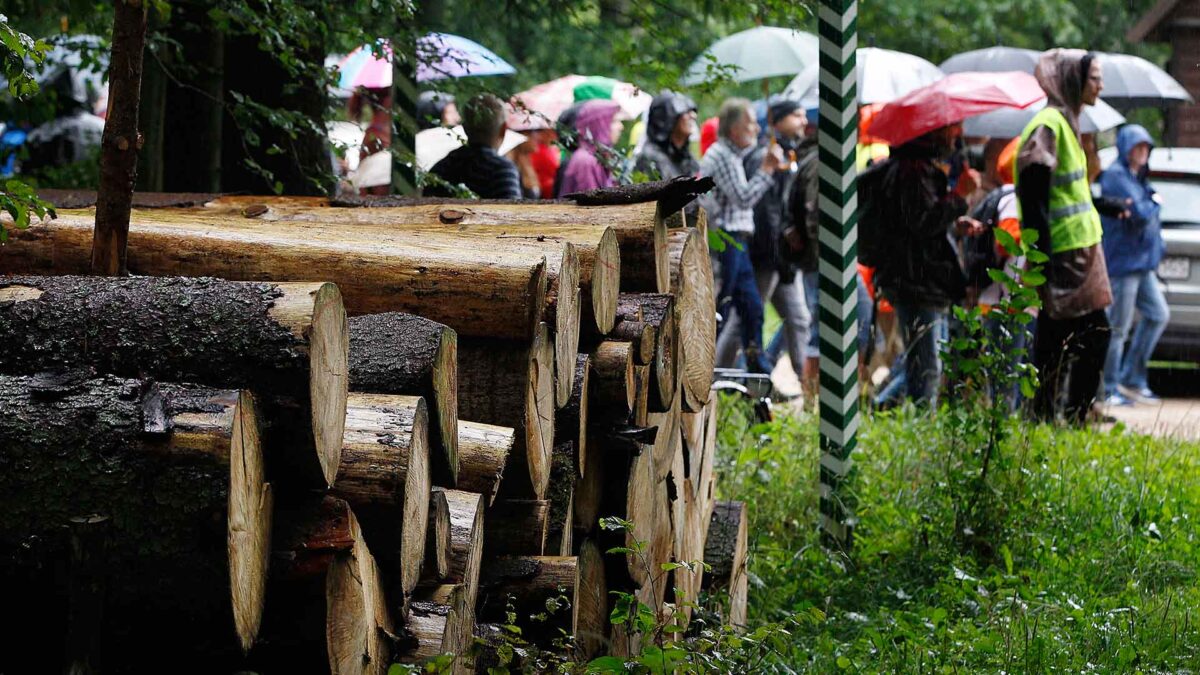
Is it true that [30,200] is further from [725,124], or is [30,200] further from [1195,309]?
[1195,309]

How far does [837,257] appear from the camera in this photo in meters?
7.00

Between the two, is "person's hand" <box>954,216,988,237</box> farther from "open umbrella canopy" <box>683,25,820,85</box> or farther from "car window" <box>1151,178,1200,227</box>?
"open umbrella canopy" <box>683,25,820,85</box>

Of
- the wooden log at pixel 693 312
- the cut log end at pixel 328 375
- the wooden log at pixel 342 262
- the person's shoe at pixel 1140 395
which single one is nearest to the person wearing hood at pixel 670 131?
the person's shoe at pixel 1140 395

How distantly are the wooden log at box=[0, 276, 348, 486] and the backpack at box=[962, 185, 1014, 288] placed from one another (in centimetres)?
766

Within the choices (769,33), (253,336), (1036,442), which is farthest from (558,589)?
(769,33)

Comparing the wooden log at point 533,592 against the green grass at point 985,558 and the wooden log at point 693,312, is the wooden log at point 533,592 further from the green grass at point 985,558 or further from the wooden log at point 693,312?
the wooden log at point 693,312

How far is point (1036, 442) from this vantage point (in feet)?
23.8

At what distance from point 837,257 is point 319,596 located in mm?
4330

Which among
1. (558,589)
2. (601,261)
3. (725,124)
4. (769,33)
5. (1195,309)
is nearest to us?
(558,589)

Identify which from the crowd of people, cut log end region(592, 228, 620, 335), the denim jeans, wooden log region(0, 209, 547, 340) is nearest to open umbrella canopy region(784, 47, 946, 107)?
the crowd of people

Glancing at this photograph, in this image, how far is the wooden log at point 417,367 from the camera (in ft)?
10.9

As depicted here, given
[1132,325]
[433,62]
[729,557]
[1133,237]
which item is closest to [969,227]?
[1133,237]

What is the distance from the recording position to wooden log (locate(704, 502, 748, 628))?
5.68 m

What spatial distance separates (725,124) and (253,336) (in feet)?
26.1
